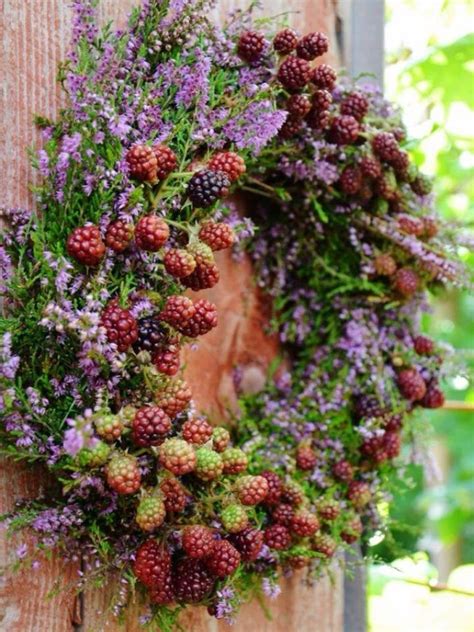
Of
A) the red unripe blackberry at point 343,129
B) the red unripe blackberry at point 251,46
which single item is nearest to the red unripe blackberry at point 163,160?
the red unripe blackberry at point 251,46

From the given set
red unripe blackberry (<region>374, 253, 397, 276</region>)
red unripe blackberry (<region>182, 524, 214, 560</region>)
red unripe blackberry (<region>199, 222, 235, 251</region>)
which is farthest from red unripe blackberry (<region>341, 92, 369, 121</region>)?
red unripe blackberry (<region>182, 524, 214, 560</region>)

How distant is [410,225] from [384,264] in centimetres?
8

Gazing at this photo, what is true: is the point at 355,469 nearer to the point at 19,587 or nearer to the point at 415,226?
the point at 415,226

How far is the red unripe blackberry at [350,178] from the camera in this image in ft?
4.03

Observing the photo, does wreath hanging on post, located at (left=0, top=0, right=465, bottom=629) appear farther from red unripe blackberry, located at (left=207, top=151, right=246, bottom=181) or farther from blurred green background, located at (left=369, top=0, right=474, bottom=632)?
blurred green background, located at (left=369, top=0, right=474, bottom=632)

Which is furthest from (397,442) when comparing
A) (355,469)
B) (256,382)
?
(256,382)

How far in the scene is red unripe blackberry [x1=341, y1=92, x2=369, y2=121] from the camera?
47.3 inches

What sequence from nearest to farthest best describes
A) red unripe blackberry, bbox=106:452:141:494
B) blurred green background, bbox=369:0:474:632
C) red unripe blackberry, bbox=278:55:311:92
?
red unripe blackberry, bbox=106:452:141:494 → red unripe blackberry, bbox=278:55:311:92 → blurred green background, bbox=369:0:474:632

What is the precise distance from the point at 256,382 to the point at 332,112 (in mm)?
470

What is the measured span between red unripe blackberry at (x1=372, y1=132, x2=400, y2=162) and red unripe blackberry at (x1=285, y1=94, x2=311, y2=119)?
6.7 inches

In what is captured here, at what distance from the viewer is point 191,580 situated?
0.94m

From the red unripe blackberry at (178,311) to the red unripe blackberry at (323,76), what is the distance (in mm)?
406

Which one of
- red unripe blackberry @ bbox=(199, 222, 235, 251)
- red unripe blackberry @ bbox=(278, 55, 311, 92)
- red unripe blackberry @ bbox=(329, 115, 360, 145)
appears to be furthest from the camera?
red unripe blackberry @ bbox=(329, 115, 360, 145)

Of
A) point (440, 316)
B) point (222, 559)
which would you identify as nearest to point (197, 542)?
point (222, 559)
